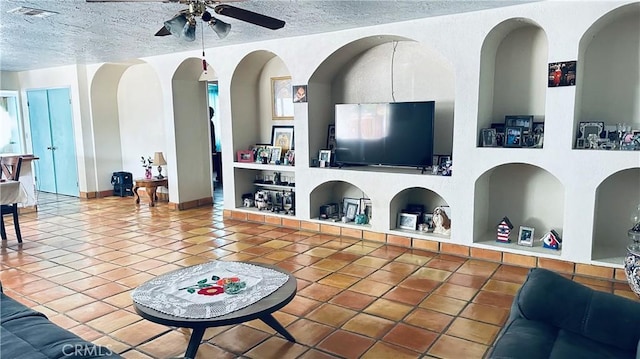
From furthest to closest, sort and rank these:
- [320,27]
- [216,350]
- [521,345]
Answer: [320,27], [216,350], [521,345]

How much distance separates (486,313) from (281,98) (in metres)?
3.93

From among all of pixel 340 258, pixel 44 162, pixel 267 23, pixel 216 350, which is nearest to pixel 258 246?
pixel 340 258

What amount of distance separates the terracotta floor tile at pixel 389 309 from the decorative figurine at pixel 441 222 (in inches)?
61.1

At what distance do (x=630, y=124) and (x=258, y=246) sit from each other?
365 centimetres

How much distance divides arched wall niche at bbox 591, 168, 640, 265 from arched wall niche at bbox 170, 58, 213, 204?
514cm

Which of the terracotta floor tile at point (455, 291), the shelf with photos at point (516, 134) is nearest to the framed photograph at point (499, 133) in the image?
the shelf with photos at point (516, 134)

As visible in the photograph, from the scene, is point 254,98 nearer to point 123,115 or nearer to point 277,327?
point 123,115

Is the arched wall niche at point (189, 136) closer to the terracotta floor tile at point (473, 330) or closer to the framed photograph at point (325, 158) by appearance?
the framed photograph at point (325, 158)

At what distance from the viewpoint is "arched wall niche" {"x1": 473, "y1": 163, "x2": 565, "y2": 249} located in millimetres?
4230

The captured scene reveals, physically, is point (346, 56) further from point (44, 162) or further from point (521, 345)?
point (44, 162)

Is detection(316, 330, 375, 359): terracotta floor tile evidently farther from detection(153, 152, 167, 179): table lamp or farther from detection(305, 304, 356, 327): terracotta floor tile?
detection(153, 152, 167, 179): table lamp

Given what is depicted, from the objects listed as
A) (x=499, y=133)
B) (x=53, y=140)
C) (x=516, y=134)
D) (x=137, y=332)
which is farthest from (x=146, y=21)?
(x=53, y=140)

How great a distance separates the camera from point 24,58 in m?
6.56

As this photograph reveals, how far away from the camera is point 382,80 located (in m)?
5.16
